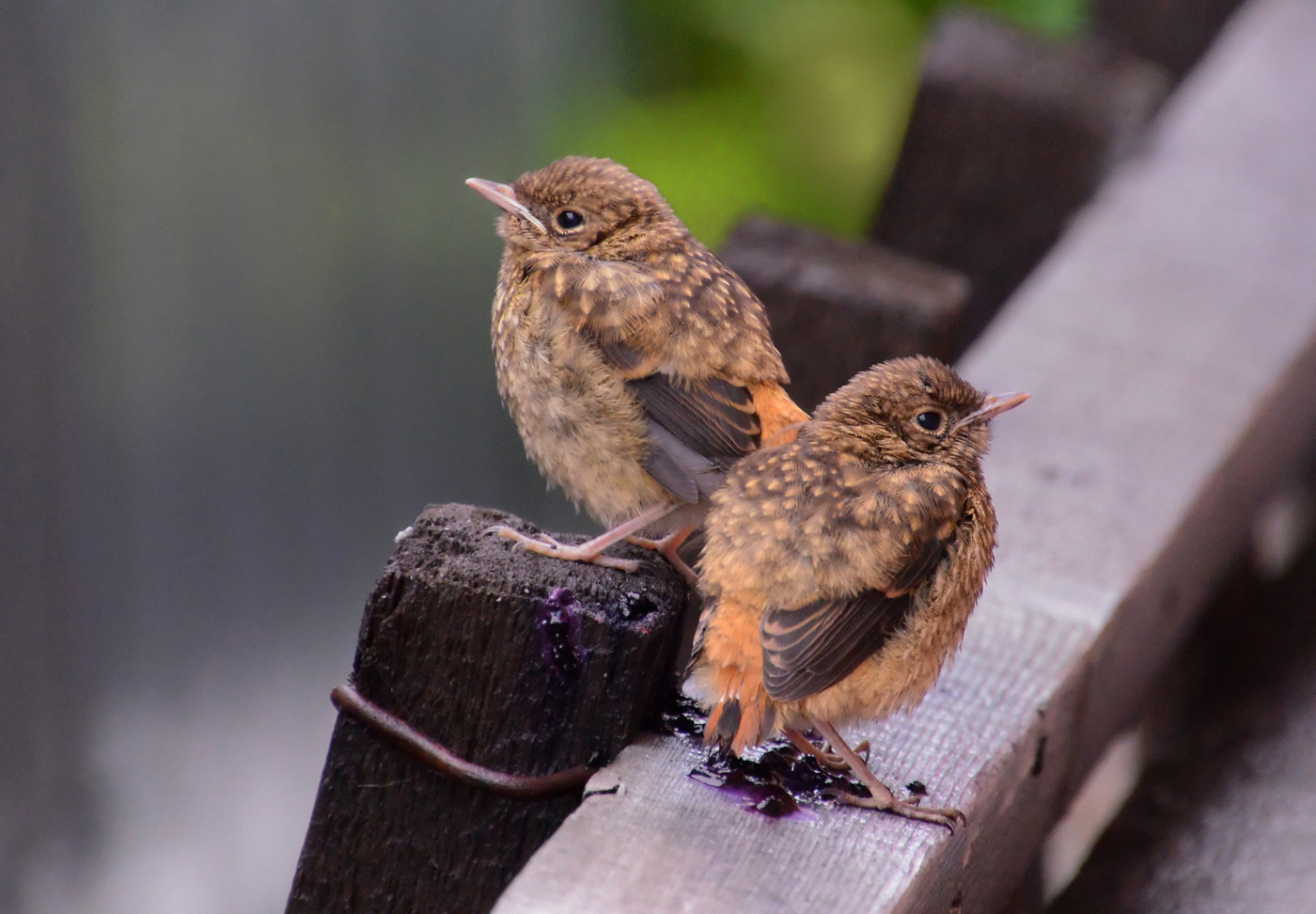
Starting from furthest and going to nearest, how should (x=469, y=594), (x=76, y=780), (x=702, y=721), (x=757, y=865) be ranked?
(x=76, y=780)
(x=702, y=721)
(x=469, y=594)
(x=757, y=865)

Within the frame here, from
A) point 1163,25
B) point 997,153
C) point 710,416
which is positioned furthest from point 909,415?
point 1163,25

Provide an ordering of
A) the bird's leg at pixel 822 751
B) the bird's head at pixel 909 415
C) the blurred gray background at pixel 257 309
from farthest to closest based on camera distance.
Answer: the blurred gray background at pixel 257 309 → the bird's head at pixel 909 415 → the bird's leg at pixel 822 751

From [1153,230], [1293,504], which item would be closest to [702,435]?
[1153,230]

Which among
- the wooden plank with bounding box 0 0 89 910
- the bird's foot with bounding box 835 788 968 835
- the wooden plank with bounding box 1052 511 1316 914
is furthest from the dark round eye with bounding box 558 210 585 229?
the wooden plank with bounding box 0 0 89 910

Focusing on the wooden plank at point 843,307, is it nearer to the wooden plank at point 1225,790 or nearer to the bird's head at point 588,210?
the bird's head at point 588,210

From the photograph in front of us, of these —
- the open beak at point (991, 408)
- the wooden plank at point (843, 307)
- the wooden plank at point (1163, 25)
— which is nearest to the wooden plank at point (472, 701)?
the open beak at point (991, 408)

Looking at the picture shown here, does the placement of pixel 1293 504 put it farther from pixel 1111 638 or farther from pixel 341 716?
pixel 341 716

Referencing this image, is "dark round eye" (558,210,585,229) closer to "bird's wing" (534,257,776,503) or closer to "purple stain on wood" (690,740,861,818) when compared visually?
"bird's wing" (534,257,776,503)
